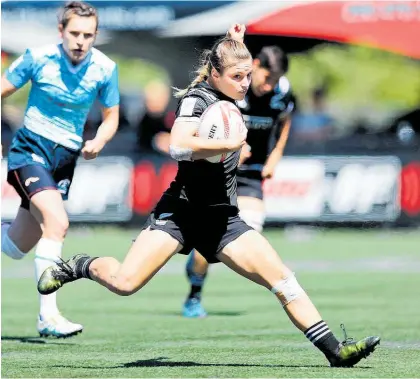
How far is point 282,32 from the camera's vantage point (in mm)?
23234

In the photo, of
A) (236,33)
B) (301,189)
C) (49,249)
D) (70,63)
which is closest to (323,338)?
(236,33)

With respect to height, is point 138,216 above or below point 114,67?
below

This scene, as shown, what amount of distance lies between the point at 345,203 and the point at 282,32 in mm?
4174

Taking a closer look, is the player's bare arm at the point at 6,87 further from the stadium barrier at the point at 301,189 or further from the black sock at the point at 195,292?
the stadium barrier at the point at 301,189

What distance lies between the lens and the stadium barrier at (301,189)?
2061cm

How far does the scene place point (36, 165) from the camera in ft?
31.2

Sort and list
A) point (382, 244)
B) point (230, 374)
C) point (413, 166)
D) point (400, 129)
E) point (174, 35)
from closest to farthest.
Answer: point (230, 374)
point (382, 244)
point (413, 166)
point (400, 129)
point (174, 35)

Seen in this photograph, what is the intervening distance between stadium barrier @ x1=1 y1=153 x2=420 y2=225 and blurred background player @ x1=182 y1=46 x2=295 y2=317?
352 inches

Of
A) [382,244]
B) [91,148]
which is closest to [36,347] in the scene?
[91,148]

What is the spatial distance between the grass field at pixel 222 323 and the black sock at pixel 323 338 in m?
0.18

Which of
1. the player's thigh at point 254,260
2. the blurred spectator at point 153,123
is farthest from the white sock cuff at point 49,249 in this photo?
the blurred spectator at point 153,123

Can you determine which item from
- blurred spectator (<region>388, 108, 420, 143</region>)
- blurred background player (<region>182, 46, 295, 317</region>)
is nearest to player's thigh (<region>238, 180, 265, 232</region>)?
blurred background player (<region>182, 46, 295, 317</region>)

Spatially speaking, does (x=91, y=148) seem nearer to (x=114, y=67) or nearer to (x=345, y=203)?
(x=114, y=67)

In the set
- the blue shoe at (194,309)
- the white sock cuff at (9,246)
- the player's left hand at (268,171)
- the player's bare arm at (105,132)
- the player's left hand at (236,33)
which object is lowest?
the blue shoe at (194,309)
